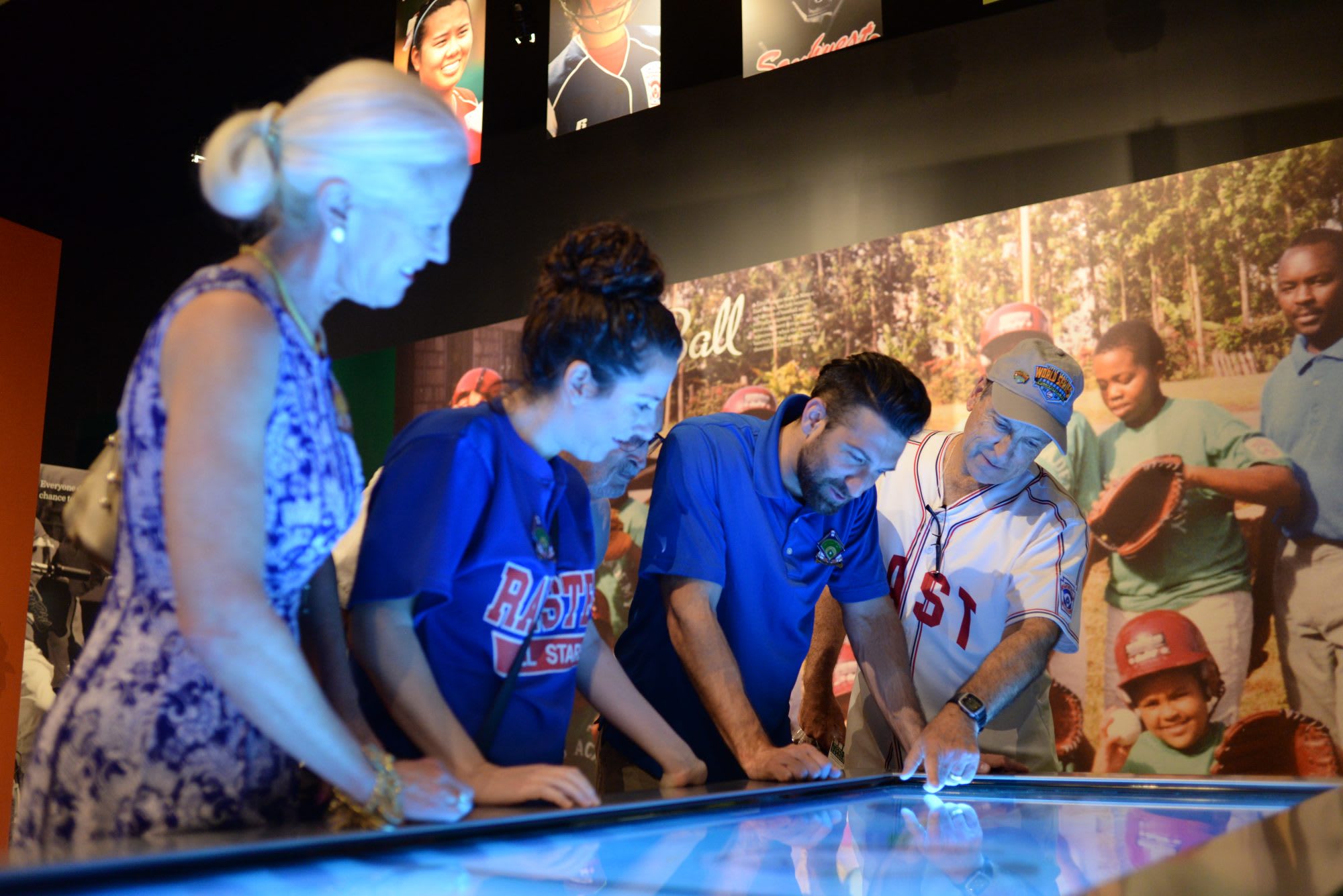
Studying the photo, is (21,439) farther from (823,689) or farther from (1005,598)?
(1005,598)

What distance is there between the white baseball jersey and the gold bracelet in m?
1.61

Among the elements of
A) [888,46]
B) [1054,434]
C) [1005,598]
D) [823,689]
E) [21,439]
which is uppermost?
[888,46]

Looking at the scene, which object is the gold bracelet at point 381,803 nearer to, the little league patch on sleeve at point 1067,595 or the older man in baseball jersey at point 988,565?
the older man in baseball jersey at point 988,565

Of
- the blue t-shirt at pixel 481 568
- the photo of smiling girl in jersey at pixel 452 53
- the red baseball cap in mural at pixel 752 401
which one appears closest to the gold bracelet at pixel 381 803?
the blue t-shirt at pixel 481 568

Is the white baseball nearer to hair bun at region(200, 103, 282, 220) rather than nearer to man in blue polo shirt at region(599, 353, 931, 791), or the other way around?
man in blue polo shirt at region(599, 353, 931, 791)

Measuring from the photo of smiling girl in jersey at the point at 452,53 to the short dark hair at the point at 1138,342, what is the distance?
2.97m

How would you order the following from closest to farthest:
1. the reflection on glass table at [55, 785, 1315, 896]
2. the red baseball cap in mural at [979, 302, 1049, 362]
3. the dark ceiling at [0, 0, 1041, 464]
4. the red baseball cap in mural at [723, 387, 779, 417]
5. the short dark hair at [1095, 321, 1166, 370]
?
the reflection on glass table at [55, 785, 1315, 896], the short dark hair at [1095, 321, 1166, 370], the red baseball cap in mural at [979, 302, 1049, 362], the red baseball cap in mural at [723, 387, 779, 417], the dark ceiling at [0, 0, 1041, 464]

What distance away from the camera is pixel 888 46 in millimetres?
4016

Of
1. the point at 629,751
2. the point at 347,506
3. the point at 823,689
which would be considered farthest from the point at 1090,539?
the point at 347,506

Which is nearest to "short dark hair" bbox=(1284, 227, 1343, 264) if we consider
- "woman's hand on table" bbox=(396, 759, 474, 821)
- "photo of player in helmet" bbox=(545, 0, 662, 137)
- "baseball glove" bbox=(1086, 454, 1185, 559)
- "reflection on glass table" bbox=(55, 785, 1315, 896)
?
"baseball glove" bbox=(1086, 454, 1185, 559)

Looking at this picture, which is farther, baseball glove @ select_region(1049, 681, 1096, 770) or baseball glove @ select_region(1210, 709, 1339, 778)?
baseball glove @ select_region(1049, 681, 1096, 770)

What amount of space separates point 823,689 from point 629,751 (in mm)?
595

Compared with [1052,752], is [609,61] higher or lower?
higher

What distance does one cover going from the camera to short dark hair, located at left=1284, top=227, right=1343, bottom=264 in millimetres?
2920
